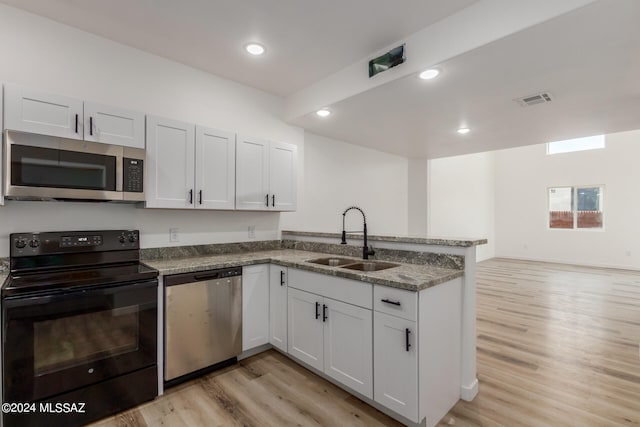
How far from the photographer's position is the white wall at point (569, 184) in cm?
692

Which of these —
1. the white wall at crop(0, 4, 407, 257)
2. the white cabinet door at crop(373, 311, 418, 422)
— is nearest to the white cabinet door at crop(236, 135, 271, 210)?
→ the white wall at crop(0, 4, 407, 257)

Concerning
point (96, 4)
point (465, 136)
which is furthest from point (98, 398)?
point (465, 136)

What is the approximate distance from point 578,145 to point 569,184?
993mm

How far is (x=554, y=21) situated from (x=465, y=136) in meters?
2.76

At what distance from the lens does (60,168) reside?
2.01 meters

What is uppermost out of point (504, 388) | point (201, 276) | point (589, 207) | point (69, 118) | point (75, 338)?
point (69, 118)

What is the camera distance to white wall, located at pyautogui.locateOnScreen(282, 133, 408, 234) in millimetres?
4160

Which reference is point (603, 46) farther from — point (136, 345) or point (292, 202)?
point (136, 345)

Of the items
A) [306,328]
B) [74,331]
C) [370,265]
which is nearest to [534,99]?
[370,265]

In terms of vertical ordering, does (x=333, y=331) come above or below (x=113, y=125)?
below

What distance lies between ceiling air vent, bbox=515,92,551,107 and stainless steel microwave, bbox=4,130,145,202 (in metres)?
3.52

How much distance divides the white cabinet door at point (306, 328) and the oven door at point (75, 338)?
1.03 meters

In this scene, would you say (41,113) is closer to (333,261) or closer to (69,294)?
(69,294)

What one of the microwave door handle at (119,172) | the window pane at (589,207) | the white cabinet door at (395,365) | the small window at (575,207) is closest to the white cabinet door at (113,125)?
Result: the microwave door handle at (119,172)
